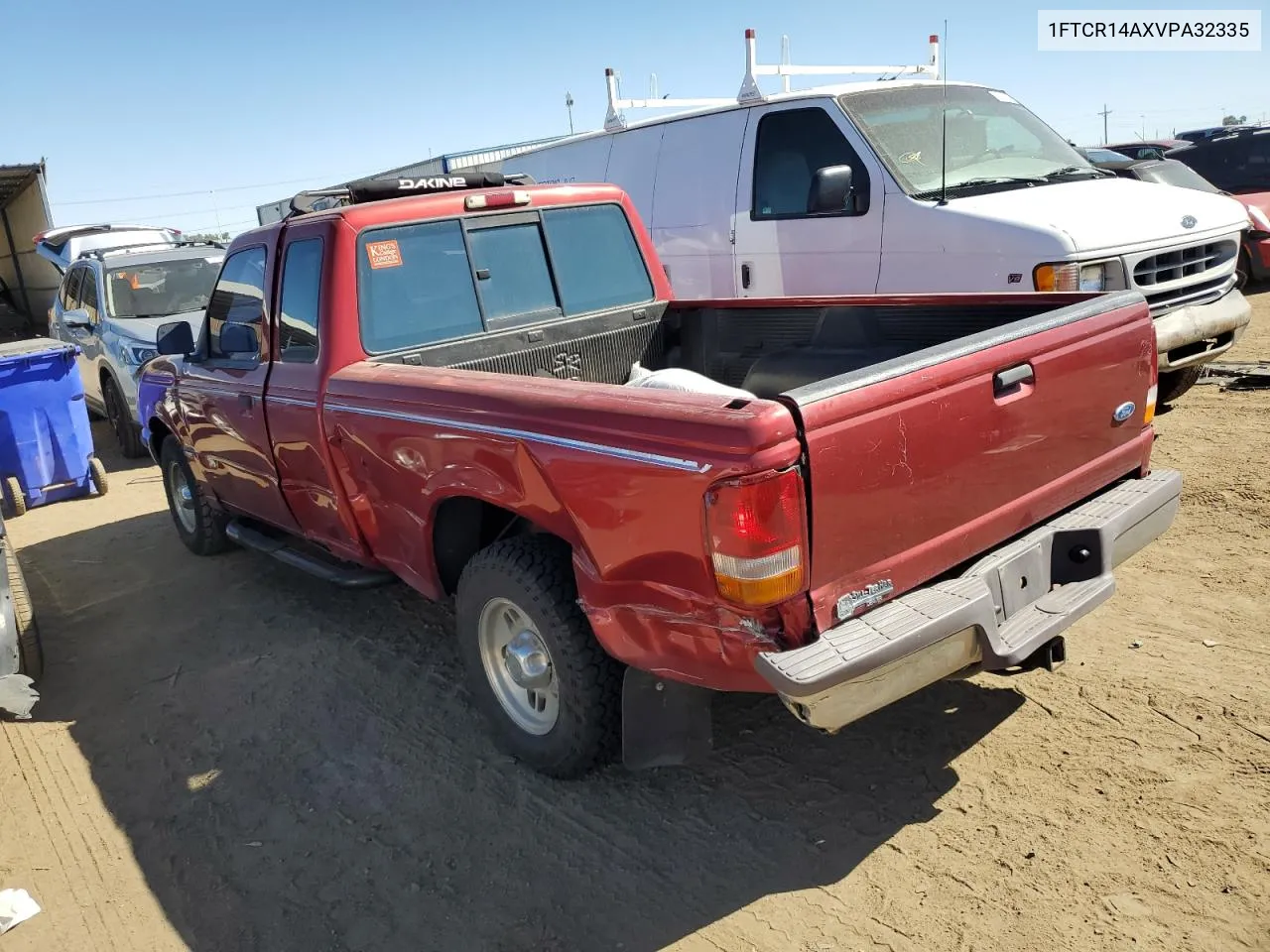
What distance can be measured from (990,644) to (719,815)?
1049 millimetres

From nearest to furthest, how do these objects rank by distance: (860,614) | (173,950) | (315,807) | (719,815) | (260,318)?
1. (860,614)
2. (173,950)
3. (719,815)
4. (315,807)
5. (260,318)

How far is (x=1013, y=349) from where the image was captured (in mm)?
2812

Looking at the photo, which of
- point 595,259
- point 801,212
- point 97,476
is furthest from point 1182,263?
point 97,476

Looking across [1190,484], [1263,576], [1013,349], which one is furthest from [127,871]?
[1190,484]

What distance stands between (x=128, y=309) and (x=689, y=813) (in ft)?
27.8

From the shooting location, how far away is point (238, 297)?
4746 millimetres

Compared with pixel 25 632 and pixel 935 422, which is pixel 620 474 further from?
pixel 25 632

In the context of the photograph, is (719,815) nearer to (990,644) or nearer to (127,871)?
(990,644)

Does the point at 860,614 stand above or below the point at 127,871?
above

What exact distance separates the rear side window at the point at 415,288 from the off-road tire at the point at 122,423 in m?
6.47

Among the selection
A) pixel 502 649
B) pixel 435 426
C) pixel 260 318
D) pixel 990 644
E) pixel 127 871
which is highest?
pixel 260 318

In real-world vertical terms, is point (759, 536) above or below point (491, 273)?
below

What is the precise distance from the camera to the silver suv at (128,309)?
8.91m

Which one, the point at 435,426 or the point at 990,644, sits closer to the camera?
the point at 990,644
